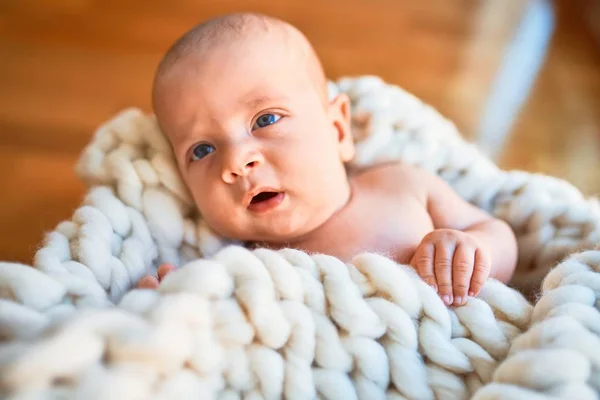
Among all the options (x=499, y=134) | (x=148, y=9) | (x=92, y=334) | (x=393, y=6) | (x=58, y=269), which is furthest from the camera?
(x=393, y=6)

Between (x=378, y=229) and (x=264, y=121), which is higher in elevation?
(x=264, y=121)

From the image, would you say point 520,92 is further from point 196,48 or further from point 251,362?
point 251,362

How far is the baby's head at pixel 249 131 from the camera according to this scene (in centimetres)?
69

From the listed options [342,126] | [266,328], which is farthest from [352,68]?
[266,328]

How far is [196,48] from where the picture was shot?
724 millimetres

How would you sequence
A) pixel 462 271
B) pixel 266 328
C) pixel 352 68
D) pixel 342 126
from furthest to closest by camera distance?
1. pixel 352 68
2. pixel 342 126
3. pixel 462 271
4. pixel 266 328

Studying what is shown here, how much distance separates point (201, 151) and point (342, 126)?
209mm

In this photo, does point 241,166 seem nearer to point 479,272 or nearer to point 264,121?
point 264,121

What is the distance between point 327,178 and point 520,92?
Result: 992mm

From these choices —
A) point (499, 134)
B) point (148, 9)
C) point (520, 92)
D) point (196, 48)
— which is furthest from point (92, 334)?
point (148, 9)

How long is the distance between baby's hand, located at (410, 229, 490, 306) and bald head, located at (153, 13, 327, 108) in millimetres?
274

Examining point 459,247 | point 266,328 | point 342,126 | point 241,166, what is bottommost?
point 266,328

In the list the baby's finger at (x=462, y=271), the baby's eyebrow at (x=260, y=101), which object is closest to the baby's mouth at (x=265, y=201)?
the baby's eyebrow at (x=260, y=101)

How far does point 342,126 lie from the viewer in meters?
0.83
